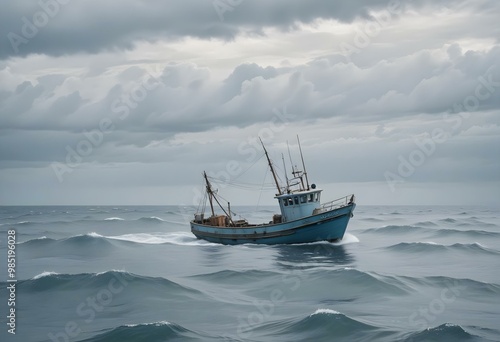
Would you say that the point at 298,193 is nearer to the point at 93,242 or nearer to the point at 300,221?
the point at 300,221

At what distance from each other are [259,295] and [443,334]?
15297 millimetres

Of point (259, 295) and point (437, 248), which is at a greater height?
point (259, 295)

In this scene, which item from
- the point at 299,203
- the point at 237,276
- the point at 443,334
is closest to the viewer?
the point at 443,334

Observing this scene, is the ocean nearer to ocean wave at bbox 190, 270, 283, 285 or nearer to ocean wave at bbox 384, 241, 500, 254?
ocean wave at bbox 190, 270, 283, 285

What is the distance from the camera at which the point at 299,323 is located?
95.5ft

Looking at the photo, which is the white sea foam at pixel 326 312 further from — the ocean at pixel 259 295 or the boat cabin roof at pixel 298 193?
the boat cabin roof at pixel 298 193

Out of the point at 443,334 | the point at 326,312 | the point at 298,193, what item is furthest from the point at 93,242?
the point at 443,334

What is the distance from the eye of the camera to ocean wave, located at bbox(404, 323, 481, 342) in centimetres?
2566

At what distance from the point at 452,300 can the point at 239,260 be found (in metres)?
24.3

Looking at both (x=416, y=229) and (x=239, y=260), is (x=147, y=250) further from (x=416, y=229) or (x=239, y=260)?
(x=416, y=229)

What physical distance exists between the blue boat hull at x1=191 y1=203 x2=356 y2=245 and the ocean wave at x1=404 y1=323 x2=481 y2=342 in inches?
1318

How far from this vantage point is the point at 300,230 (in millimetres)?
61188

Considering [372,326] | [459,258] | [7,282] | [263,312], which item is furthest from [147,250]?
[372,326]

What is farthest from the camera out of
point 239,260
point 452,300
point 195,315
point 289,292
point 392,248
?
point 392,248
